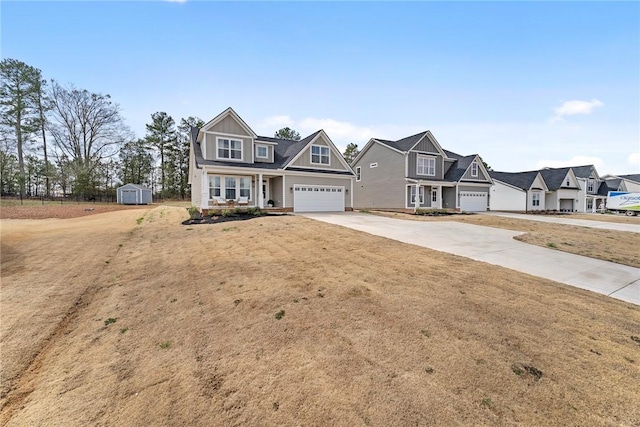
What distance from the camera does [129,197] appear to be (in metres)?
35.0

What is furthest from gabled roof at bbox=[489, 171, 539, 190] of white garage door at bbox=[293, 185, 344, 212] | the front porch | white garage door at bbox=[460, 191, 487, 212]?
the front porch

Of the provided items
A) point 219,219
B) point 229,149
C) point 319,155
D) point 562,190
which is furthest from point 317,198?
point 562,190

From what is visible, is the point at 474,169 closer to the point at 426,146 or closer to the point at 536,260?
the point at 426,146

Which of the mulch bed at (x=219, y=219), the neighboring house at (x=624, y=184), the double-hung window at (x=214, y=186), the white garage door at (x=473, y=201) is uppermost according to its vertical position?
the neighboring house at (x=624, y=184)

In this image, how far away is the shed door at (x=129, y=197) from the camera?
3481cm

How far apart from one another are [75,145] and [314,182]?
40.7 meters

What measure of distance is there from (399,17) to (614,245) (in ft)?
39.4

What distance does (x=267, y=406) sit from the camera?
7.91 ft

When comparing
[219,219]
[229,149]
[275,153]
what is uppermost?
[275,153]

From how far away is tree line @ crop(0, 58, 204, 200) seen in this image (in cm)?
3297

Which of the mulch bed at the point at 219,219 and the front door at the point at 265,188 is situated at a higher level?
the front door at the point at 265,188

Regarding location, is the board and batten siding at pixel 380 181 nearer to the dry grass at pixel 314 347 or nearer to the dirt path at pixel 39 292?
the dry grass at pixel 314 347

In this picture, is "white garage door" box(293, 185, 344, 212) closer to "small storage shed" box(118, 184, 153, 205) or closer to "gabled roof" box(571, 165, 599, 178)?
"small storage shed" box(118, 184, 153, 205)

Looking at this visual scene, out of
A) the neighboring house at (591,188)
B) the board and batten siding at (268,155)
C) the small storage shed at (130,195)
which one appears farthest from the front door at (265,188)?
the neighboring house at (591,188)
